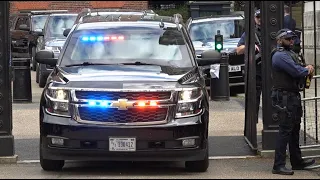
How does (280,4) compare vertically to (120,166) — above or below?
above

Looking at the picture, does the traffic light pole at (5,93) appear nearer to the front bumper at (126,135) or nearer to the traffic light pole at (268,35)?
the front bumper at (126,135)

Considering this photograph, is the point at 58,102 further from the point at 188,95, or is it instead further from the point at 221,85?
the point at 221,85

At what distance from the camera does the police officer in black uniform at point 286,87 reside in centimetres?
899

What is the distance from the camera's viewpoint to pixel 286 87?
9.08 meters

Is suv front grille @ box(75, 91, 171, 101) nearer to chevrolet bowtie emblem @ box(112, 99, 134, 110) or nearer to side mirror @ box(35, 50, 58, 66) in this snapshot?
chevrolet bowtie emblem @ box(112, 99, 134, 110)

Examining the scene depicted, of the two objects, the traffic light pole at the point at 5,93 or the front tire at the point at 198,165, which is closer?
the front tire at the point at 198,165

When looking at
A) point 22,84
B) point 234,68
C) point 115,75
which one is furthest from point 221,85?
point 115,75

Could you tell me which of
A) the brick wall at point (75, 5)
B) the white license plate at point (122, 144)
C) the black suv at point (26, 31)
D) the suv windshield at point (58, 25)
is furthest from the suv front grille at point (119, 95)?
the brick wall at point (75, 5)

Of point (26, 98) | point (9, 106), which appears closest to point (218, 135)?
point (9, 106)

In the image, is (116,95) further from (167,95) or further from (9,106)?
(9,106)

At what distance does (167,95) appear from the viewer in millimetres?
8883

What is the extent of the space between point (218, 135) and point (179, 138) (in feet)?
11.6

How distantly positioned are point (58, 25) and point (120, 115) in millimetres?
12109

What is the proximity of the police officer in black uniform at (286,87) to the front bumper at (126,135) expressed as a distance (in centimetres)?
99
